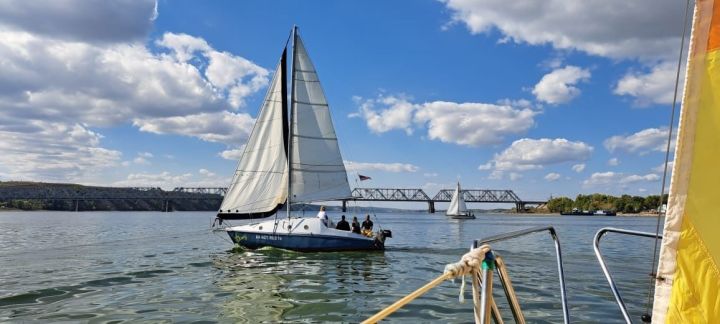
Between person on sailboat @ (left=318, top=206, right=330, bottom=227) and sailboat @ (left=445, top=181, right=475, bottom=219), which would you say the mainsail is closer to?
person on sailboat @ (left=318, top=206, right=330, bottom=227)

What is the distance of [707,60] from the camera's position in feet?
12.2

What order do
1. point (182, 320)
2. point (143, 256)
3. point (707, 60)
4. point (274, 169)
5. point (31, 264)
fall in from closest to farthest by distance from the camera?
point (707, 60) → point (182, 320) → point (31, 264) → point (143, 256) → point (274, 169)

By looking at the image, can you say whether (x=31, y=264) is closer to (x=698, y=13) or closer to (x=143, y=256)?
(x=143, y=256)

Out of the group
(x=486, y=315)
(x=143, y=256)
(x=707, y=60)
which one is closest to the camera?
(x=707, y=60)

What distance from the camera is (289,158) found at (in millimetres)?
31750

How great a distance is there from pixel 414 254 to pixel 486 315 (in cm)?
2757

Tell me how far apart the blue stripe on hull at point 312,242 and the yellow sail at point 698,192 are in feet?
83.5

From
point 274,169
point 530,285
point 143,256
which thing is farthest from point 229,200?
point 530,285

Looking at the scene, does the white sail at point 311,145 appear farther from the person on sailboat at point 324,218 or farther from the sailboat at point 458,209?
the sailboat at point 458,209

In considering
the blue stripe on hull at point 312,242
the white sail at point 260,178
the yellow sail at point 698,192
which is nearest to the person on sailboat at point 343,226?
the blue stripe on hull at point 312,242

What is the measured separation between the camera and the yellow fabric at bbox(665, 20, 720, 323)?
372 centimetres

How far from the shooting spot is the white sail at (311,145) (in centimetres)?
3209

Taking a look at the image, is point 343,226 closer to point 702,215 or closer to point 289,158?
point 289,158

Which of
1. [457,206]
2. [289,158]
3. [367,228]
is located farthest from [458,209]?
[289,158]
